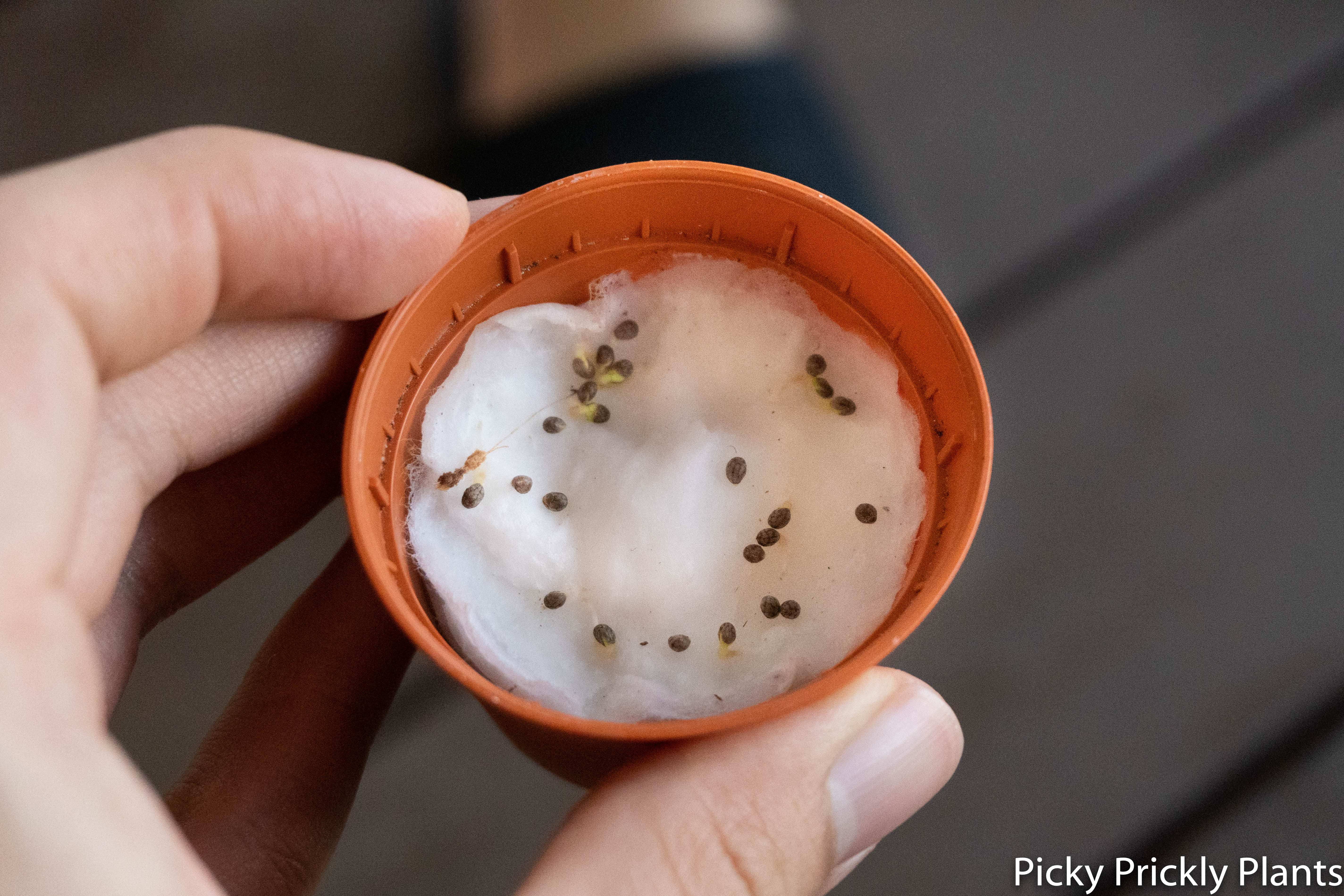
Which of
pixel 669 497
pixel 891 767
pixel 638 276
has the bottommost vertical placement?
pixel 891 767

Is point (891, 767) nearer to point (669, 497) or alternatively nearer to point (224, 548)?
point (669, 497)

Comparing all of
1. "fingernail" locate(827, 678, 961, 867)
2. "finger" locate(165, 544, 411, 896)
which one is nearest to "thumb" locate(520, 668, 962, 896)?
"fingernail" locate(827, 678, 961, 867)

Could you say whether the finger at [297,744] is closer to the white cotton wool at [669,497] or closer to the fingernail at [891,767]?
the white cotton wool at [669,497]

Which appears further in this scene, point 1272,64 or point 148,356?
point 1272,64

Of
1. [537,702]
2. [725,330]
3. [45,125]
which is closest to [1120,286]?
[725,330]

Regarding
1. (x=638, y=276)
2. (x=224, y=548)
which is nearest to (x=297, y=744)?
(x=224, y=548)

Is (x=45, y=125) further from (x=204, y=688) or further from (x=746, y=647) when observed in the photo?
(x=746, y=647)

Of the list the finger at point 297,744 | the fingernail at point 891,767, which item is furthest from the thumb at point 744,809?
the finger at point 297,744
